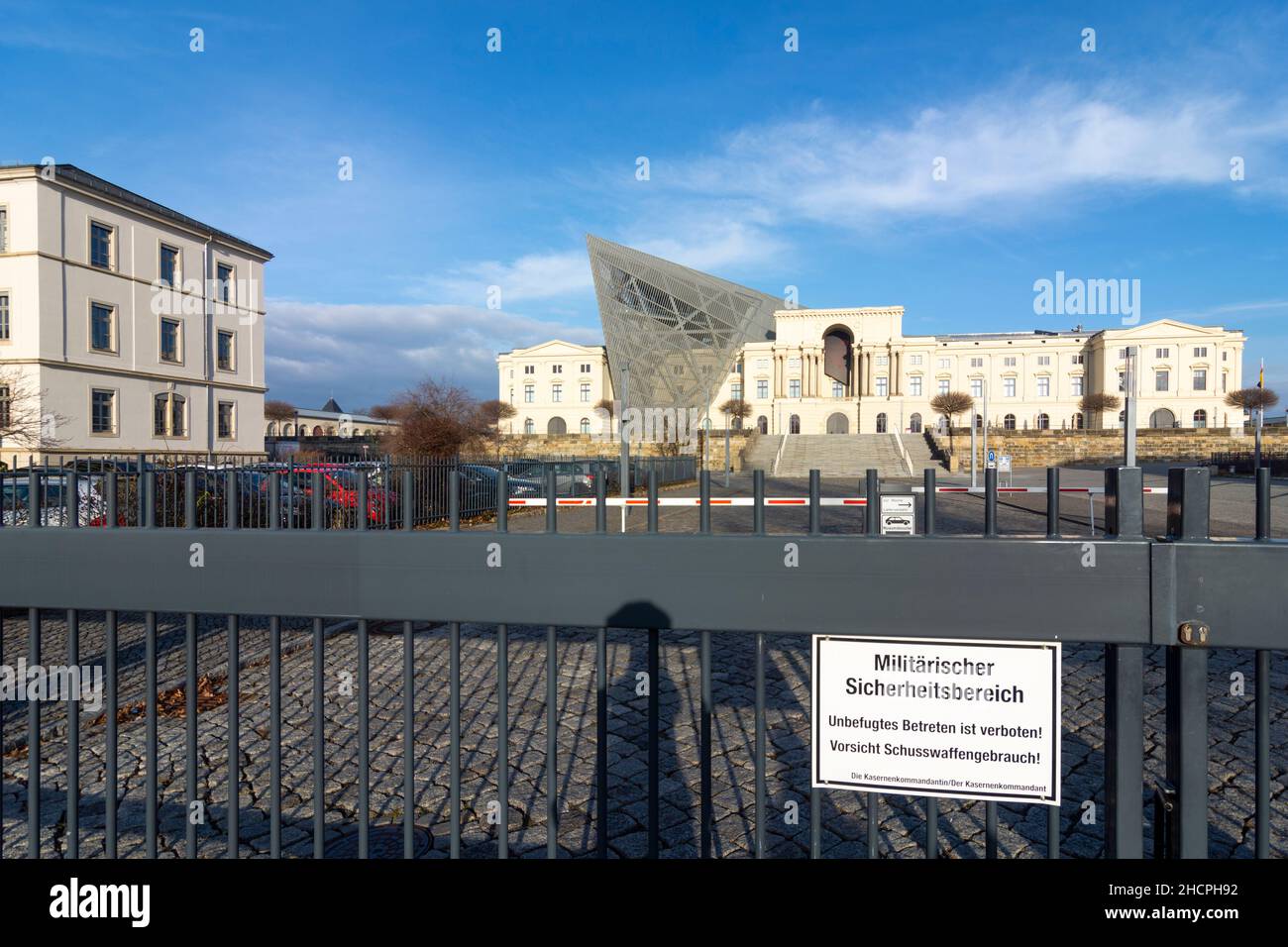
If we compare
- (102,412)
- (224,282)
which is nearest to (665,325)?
(224,282)

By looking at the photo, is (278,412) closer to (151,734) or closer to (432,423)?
(432,423)

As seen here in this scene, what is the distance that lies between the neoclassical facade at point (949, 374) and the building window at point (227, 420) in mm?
54527

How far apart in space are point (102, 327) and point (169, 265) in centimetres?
511

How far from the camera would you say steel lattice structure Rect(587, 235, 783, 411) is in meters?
83.4

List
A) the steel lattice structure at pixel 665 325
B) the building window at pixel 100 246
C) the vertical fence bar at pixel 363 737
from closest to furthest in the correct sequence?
the vertical fence bar at pixel 363 737
the building window at pixel 100 246
the steel lattice structure at pixel 665 325

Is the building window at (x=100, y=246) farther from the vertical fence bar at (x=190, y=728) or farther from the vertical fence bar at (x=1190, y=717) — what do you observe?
the vertical fence bar at (x=1190, y=717)

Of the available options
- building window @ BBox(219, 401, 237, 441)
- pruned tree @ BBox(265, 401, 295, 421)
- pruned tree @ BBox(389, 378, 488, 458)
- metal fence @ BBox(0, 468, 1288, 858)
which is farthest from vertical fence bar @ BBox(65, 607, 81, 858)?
pruned tree @ BBox(265, 401, 295, 421)

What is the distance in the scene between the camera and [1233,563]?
5.41 ft

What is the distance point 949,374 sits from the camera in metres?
87.0

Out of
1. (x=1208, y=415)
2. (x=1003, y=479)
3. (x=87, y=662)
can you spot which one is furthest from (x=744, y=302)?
(x=87, y=662)

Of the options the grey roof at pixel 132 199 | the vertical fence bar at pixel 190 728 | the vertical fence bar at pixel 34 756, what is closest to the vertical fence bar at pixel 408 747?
the vertical fence bar at pixel 190 728

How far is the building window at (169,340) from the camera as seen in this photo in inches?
1460
